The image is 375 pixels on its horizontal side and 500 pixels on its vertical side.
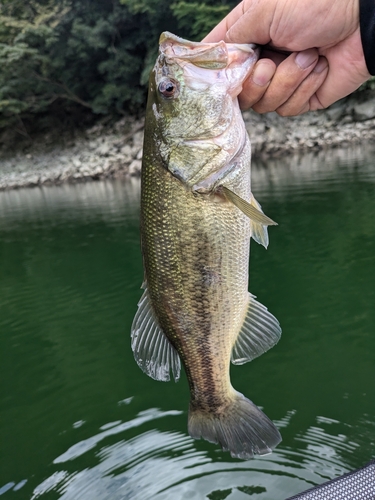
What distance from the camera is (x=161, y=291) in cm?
234

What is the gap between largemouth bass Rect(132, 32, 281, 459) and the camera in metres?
2.23

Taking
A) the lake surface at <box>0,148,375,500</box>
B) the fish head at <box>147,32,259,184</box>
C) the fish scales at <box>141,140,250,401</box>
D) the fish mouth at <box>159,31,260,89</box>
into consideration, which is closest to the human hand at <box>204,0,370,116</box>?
the fish mouth at <box>159,31,260,89</box>

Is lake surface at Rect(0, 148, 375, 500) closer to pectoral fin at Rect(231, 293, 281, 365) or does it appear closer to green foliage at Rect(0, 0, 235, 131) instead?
pectoral fin at Rect(231, 293, 281, 365)

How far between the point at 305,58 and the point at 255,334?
1569mm

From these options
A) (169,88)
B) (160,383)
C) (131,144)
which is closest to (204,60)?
(169,88)

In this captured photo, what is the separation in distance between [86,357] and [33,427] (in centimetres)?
158

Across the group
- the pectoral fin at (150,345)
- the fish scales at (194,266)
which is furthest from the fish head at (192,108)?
the pectoral fin at (150,345)

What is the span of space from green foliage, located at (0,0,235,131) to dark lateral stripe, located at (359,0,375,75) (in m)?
29.7

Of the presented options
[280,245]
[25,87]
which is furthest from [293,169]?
[25,87]

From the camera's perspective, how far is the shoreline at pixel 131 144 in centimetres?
2541

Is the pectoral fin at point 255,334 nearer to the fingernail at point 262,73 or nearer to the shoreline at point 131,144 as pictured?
the fingernail at point 262,73

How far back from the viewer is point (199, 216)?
7.32 feet

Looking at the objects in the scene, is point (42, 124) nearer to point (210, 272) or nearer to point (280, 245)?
point (280, 245)

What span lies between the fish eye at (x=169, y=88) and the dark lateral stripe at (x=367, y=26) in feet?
3.75
